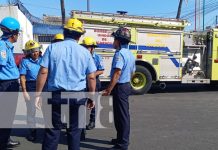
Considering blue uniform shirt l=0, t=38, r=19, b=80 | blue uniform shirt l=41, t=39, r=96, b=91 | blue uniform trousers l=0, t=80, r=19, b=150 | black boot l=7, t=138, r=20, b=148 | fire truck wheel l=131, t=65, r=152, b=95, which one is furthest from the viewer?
fire truck wheel l=131, t=65, r=152, b=95

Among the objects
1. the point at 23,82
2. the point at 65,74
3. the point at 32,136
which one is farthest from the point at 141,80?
the point at 65,74

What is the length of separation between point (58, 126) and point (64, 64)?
0.75 metres

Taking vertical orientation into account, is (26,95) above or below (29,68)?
below

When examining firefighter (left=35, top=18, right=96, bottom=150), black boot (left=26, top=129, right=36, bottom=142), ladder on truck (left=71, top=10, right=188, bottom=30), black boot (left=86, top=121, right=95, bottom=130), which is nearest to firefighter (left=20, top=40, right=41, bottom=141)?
black boot (left=26, top=129, right=36, bottom=142)

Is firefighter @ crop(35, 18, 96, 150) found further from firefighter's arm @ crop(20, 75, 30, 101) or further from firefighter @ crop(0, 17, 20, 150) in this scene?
firefighter's arm @ crop(20, 75, 30, 101)

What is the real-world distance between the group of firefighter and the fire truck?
5490 mm

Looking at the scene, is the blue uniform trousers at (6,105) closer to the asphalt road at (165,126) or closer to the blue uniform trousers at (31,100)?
the asphalt road at (165,126)

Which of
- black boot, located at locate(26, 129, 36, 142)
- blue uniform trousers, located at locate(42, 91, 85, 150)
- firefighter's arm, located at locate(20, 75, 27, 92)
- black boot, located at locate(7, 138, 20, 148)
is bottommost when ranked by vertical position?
black boot, located at locate(7, 138, 20, 148)

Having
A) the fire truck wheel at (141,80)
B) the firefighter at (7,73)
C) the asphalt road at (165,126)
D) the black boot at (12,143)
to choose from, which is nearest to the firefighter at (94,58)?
the asphalt road at (165,126)

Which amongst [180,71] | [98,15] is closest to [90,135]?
[98,15]

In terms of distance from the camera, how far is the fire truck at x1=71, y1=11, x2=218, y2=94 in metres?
13.5

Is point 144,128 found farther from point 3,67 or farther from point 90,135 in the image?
point 3,67

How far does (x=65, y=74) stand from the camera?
197 inches

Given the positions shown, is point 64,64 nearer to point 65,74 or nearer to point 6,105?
point 65,74
